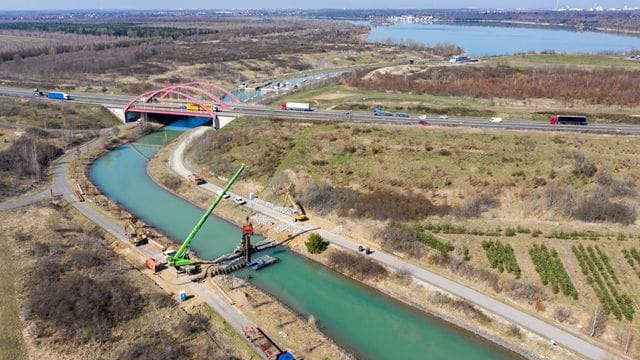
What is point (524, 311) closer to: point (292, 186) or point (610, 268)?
point (610, 268)

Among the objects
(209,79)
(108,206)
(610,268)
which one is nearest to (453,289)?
(610,268)

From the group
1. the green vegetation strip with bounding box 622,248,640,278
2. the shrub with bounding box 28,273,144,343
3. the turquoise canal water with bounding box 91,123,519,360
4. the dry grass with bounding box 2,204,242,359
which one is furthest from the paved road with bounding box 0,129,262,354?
the green vegetation strip with bounding box 622,248,640,278

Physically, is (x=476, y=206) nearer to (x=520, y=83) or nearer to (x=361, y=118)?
(x=361, y=118)

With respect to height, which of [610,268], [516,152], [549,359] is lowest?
[549,359]

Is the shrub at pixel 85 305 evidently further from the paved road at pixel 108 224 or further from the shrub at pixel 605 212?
the shrub at pixel 605 212

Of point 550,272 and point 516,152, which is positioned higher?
point 516,152

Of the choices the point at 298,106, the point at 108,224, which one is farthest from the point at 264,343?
the point at 298,106

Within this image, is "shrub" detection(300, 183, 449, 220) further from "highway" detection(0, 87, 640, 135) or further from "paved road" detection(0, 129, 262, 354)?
"highway" detection(0, 87, 640, 135)
